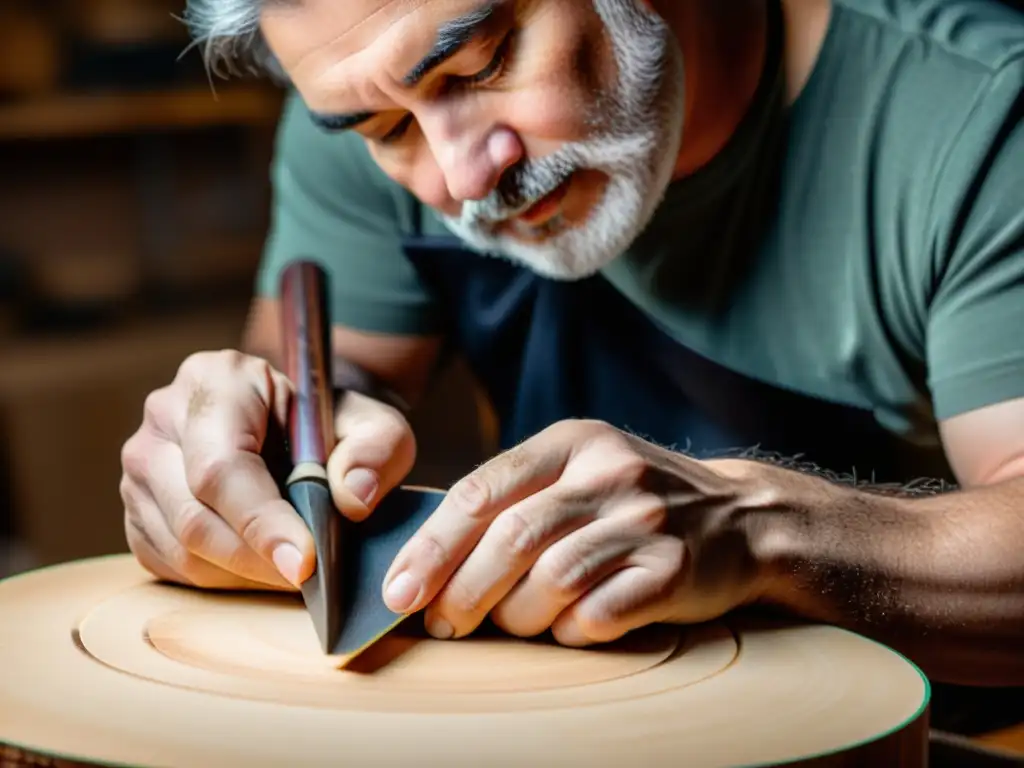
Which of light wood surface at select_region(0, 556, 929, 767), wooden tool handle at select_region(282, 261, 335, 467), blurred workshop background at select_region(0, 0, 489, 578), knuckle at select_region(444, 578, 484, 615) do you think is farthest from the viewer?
blurred workshop background at select_region(0, 0, 489, 578)

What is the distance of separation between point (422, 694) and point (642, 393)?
40 cm

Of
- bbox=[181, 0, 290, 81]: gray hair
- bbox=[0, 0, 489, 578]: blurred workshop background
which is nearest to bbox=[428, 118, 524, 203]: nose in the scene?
bbox=[181, 0, 290, 81]: gray hair

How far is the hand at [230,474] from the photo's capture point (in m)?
0.59

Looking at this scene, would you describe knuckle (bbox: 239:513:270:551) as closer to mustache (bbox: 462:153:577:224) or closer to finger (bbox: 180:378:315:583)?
finger (bbox: 180:378:315:583)

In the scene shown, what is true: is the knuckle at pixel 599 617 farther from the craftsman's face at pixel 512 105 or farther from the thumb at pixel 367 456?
the craftsman's face at pixel 512 105

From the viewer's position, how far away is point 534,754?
432 millimetres

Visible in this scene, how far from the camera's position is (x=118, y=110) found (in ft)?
5.46

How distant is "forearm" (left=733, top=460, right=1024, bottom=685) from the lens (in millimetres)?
580

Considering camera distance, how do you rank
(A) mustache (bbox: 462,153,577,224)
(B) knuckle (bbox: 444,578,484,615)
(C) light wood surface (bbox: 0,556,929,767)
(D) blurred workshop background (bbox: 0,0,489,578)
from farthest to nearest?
(D) blurred workshop background (bbox: 0,0,489,578) < (A) mustache (bbox: 462,153,577,224) < (B) knuckle (bbox: 444,578,484,615) < (C) light wood surface (bbox: 0,556,929,767)

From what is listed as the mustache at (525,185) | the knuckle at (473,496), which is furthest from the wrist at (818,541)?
the mustache at (525,185)

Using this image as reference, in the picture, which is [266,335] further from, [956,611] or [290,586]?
[956,611]

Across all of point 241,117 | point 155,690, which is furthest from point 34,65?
point 155,690

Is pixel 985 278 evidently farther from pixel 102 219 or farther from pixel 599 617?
pixel 102 219

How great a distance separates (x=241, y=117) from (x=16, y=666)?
53.6 inches
